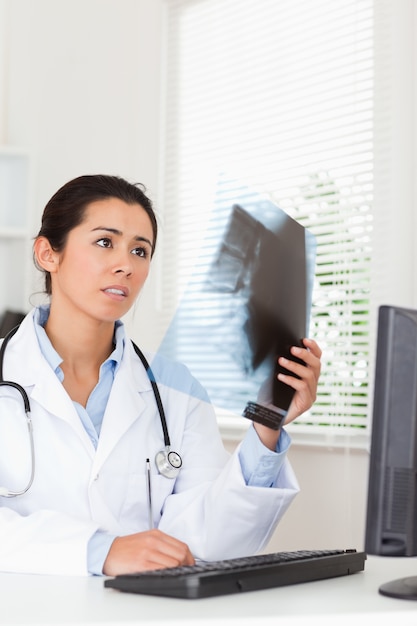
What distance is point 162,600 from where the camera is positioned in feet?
3.13

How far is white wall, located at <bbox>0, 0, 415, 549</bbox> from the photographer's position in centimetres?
312

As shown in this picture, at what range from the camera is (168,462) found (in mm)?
1646

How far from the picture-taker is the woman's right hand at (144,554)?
3.92 ft

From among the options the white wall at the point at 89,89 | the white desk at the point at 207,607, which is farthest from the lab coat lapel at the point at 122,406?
the white wall at the point at 89,89

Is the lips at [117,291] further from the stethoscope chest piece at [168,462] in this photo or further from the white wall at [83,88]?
the white wall at [83,88]

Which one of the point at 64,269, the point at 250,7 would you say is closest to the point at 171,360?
the point at 64,269

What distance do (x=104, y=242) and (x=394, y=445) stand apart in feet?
3.13

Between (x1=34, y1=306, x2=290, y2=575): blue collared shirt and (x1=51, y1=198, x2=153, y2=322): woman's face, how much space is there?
8cm

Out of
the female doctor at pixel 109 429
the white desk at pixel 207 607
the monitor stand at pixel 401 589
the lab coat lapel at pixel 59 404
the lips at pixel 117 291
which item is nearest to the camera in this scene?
the white desk at pixel 207 607

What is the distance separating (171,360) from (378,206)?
0.97 m

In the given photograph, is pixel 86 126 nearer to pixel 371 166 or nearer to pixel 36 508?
pixel 371 166

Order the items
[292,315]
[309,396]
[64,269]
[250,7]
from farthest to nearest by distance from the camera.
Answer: [250,7] < [64,269] < [309,396] < [292,315]

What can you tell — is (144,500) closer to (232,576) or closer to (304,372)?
(304,372)

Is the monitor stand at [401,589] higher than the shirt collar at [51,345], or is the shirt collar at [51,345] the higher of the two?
the shirt collar at [51,345]
